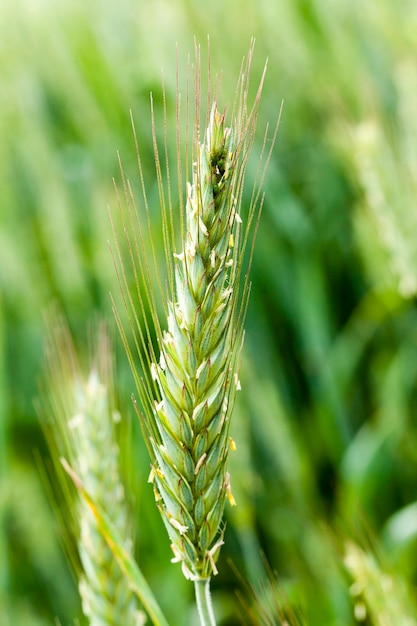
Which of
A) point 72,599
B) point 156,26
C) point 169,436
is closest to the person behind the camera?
point 169,436

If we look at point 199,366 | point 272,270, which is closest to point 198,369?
point 199,366

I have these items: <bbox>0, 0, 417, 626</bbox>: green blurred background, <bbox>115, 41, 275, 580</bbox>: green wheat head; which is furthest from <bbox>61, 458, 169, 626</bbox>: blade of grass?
<bbox>0, 0, 417, 626</bbox>: green blurred background

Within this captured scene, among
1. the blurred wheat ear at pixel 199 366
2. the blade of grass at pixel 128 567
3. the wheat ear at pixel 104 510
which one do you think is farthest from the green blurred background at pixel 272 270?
the blurred wheat ear at pixel 199 366

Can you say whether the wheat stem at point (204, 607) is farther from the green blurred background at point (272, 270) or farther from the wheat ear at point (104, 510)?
the green blurred background at point (272, 270)

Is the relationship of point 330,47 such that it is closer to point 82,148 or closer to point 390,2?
point 390,2

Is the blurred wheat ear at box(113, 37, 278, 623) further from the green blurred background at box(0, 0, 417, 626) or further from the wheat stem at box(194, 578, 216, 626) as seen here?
the green blurred background at box(0, 0, 417, 626)

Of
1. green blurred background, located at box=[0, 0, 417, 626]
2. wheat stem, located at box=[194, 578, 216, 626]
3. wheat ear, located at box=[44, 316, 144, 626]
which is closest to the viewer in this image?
wheat stem, located at box=[194, 578, 216, 626]

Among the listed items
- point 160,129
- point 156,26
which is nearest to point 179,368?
point 156,26

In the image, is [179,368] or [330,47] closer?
[179,368]

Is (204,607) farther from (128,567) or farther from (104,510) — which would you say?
(104,510)
